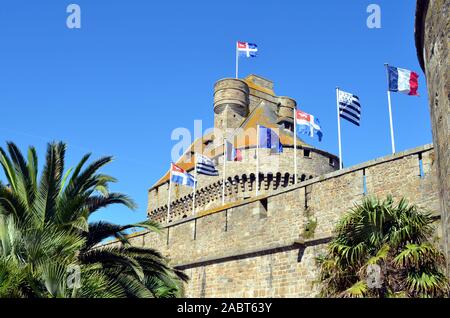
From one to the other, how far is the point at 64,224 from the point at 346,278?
5307 mm

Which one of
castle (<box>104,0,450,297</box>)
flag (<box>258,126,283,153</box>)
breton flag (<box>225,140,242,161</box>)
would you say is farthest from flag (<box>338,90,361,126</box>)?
breton flag (<box>225,140,242,161</box>)

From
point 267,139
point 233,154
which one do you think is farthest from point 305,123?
point 233,154

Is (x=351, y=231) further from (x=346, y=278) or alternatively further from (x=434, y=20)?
(x=434, y=20)

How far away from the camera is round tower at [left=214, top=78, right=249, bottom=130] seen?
40031 mm

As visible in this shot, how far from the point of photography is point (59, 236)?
32.2ft

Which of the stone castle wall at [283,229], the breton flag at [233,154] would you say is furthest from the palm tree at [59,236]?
the breton flag at [233,154]

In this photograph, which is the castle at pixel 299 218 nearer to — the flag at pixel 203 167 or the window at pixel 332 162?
the flag at pixel 203 167

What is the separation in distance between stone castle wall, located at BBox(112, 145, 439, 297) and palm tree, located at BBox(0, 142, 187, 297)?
350 centimetres

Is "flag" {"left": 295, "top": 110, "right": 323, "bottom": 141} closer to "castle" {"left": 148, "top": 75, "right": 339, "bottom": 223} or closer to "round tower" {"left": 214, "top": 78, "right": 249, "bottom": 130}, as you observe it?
"castle" {"left": 148, "top": 75, "right": 339, "bottom": 223}

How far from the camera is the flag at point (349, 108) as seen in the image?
1859 cm

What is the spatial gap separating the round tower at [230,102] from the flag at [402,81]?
2329 cm

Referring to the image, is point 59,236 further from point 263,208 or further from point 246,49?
point 246,49

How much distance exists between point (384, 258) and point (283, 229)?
568 centimetres
